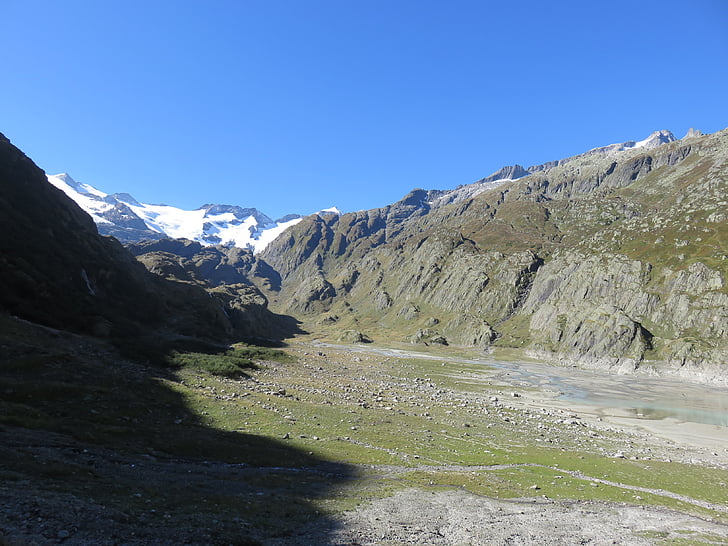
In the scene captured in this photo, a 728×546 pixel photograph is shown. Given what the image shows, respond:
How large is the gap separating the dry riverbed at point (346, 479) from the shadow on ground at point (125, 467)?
0.11 m

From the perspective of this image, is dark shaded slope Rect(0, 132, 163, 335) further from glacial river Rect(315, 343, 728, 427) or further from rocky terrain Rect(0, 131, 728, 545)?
glacial river Rect(315, 343, 728, 427)

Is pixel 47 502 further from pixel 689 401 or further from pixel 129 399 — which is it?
pixel 689 401

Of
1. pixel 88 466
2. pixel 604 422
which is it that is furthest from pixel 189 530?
pixel 604 422

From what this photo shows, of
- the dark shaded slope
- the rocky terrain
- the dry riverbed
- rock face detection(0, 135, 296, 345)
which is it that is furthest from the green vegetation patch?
the dark shaded slope

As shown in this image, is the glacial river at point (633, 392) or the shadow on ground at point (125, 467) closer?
the shadow on ground at point (125, 467)

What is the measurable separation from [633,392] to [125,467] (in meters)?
111

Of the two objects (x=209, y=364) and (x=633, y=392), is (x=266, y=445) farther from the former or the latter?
(x=633, y=392)

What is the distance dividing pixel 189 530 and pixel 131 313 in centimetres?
8008

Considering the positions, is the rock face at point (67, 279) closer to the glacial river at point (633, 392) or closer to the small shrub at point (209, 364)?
the small shrub at point (209, 364)

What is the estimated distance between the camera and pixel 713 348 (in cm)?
12294

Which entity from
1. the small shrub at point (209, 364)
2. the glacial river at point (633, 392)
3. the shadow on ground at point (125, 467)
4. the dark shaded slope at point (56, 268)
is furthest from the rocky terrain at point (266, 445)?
the glacial river at point (633, 392)

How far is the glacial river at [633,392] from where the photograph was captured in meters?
71.2

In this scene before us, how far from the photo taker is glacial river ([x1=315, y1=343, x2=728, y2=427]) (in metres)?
71.2

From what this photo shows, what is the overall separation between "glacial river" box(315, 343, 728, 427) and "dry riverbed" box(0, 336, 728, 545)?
22594 millimetres
